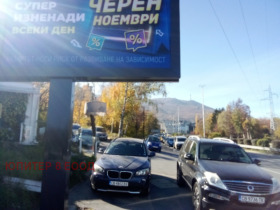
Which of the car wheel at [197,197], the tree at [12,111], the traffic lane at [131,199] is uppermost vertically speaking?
the tree at [12,111]

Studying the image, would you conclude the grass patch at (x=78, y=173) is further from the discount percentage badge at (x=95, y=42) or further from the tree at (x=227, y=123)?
the tree at (x=227, y=123)

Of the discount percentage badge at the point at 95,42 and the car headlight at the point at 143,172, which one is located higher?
the discount percentage badge at the point at 95,42

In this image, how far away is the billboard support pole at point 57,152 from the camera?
14.6ft

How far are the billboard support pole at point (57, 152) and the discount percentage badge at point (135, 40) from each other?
1659 mm

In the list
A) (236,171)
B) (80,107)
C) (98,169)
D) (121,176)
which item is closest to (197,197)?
(236,171)

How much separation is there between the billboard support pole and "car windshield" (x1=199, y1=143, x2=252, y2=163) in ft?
12.3

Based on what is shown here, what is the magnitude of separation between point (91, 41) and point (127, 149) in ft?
13.9

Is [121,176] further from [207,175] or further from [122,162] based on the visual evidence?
[207,175]

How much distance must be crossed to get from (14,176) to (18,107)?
6.75m

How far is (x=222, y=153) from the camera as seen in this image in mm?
6520

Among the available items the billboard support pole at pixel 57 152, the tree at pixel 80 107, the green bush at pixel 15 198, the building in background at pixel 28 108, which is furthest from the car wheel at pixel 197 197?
the tree at pixel 80 107

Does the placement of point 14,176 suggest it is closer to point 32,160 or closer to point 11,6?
point 32,160

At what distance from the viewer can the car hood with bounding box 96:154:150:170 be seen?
636 cm

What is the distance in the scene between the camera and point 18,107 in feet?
36.3
